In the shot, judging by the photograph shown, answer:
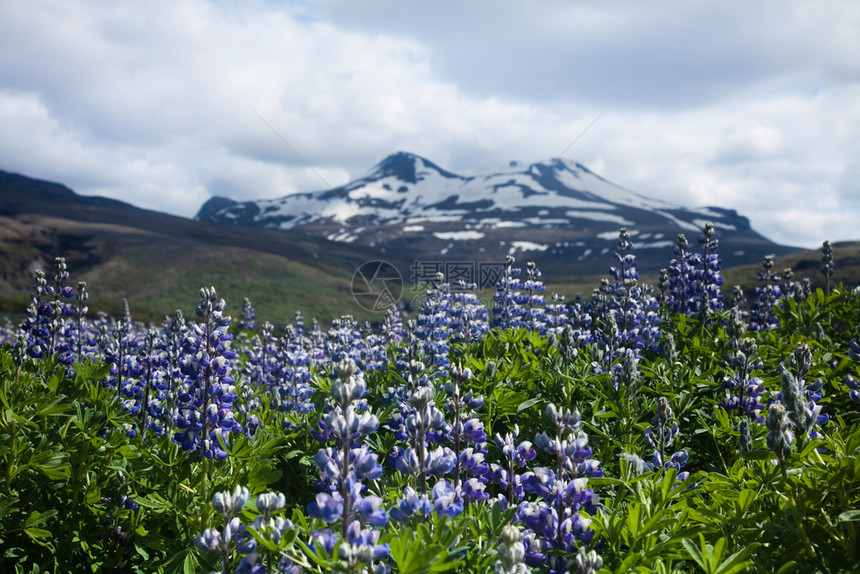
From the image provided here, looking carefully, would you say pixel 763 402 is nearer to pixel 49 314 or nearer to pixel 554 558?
pixel 554 558

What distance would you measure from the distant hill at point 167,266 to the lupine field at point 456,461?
43.1 m

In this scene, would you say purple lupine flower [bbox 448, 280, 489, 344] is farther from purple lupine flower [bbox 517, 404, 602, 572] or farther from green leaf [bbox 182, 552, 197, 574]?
green leaf [bbox 182, 552, 197, 574]

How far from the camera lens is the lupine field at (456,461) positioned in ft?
7.66

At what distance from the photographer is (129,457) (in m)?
3.78

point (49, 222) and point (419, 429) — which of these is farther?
point (49, 222)

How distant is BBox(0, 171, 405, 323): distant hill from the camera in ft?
210

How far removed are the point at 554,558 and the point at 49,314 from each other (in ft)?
19.9

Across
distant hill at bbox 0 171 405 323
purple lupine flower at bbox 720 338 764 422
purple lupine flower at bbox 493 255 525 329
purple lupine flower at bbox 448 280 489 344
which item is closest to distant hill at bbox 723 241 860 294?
distant hill at bbox 0 171 405 323

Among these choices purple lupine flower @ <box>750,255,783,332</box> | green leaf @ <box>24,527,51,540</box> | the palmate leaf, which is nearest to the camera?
the palmate leaf

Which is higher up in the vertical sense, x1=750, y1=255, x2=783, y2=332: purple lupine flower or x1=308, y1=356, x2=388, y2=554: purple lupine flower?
x1=750, y1=255, x2=783, y2=332: purple lupine flower

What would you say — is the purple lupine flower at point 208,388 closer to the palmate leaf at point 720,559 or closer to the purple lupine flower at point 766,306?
the palmate leaf at point 720,559

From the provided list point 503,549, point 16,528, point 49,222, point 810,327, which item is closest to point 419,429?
point 503,549

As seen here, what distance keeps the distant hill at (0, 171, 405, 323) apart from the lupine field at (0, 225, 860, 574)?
43121 millimetres

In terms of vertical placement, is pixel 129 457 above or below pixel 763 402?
below
